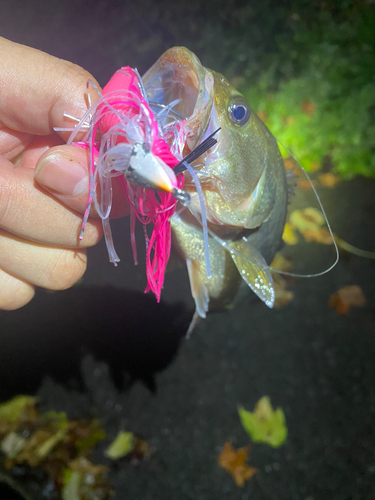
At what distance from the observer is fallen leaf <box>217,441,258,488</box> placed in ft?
3.60

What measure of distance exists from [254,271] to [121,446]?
94 centimetres

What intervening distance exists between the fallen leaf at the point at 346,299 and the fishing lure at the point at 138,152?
1246 millimetres

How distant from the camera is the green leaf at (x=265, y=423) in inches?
45.9

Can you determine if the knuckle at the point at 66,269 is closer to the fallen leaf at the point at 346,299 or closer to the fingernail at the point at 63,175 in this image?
the fingernail at the point at 63,175

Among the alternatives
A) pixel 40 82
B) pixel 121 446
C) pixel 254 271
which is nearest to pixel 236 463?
pixel 121 446

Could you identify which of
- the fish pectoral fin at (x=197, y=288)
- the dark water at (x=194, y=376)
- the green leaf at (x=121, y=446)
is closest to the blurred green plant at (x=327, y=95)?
the dark water at (x=194, y=376)

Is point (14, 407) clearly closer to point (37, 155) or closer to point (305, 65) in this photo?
point (37, 155)

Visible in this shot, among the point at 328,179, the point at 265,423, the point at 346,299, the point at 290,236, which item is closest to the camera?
the point at 265,423

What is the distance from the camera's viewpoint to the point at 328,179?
1816mm

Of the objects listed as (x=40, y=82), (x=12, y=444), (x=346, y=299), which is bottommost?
(x=12, y=444)

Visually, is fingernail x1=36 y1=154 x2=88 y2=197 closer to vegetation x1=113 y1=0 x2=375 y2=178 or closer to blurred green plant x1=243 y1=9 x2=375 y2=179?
vegetation x1=113 y1=0 x2=375 y2=178

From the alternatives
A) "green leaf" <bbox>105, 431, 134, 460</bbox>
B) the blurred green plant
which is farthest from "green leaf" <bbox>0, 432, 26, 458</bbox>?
the blurred green plant

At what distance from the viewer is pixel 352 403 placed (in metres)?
1.24

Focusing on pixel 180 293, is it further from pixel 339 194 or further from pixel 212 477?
pixel 339 194
